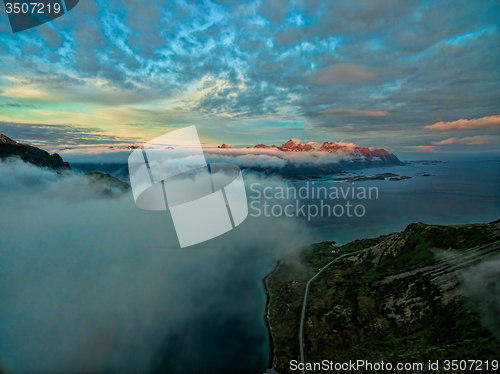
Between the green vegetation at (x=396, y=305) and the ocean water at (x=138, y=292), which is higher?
the green vegetation at (x=396, y=305)

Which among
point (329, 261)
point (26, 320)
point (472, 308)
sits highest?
point (472, 308)

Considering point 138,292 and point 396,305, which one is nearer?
point 396,305

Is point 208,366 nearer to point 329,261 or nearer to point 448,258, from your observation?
point 329,261

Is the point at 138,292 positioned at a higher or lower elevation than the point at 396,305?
lower

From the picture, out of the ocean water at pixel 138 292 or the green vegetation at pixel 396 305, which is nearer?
the green vegetation at pixel 396 305

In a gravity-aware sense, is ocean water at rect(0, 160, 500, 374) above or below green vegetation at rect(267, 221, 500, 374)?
below

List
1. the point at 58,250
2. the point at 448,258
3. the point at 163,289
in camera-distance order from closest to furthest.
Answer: the point at 448,258, the point at 163,289, the point at 58,250

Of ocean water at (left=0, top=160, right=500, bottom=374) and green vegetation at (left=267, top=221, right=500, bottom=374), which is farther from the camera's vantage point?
ocean water at (left=0, top=160, right=500, bottom=374)

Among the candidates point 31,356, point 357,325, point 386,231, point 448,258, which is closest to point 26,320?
point 31,356
